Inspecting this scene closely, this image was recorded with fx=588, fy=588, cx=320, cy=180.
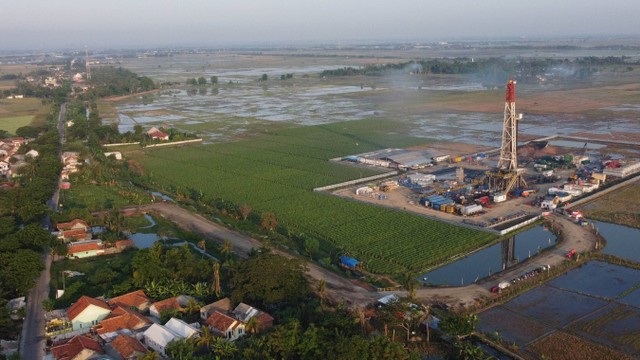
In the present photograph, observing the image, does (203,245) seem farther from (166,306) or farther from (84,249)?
(166,306)

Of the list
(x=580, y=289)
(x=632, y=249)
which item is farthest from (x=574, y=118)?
(x=580, y=289)

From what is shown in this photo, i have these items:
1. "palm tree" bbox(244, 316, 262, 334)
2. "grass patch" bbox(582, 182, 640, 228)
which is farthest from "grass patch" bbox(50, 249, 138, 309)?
"grass patch" bbox(582, 182, 640, 228)

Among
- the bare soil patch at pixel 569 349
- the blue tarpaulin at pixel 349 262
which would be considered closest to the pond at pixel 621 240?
the bare soil patch at pixel 569 349

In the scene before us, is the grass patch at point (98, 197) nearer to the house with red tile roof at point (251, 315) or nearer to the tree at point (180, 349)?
the house with red tile roof at point (251, 315)

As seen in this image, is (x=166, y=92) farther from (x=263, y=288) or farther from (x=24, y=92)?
(x=263, y=288)

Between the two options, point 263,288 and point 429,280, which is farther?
point 429,280

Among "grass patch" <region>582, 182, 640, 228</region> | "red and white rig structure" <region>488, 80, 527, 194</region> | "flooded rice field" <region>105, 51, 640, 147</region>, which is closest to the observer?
"grass patch" <region>582, 182, 640, 228</region>

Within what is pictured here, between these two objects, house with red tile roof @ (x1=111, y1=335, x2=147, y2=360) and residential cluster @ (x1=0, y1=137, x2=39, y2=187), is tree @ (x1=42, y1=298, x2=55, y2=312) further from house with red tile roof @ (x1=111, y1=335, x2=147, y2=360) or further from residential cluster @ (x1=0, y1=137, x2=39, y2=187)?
residential cluster @ (x1=0, y1=137, x2=39, y2=187)
